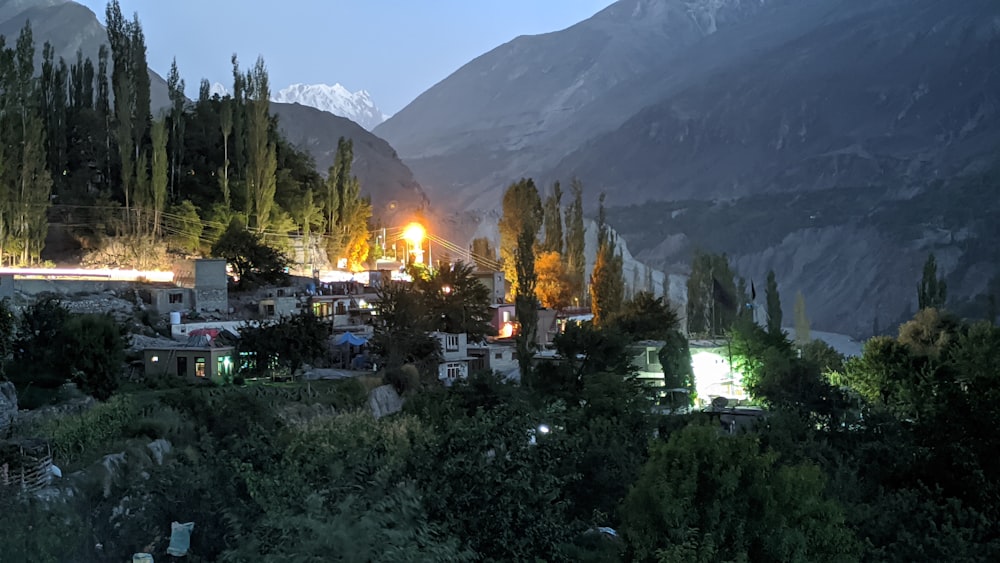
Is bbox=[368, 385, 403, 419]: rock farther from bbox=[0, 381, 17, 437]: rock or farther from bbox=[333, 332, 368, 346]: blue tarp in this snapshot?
bbox=[0, 381, 17, 437]: rock

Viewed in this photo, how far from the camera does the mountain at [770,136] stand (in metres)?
85.3

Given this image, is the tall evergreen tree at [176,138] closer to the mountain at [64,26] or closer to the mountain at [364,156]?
the mountain at [364,156]

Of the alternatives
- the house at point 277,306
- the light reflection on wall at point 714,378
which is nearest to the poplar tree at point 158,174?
the house at point 277,306

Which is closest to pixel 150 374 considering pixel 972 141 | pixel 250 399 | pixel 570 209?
pixel 250 399

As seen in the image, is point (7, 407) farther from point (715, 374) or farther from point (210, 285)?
point (715, 374)

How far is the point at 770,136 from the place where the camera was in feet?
378

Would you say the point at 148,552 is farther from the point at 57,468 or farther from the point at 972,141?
the point at 972,141

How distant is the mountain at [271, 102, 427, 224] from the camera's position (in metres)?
67.6

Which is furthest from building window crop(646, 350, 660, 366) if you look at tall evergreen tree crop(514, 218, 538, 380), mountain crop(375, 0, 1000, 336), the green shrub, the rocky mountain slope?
mountain crop(375, 0, 1000, 336)

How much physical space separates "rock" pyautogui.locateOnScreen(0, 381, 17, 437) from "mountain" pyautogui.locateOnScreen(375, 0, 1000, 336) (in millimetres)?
66680

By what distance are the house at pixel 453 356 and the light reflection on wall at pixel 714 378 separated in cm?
749

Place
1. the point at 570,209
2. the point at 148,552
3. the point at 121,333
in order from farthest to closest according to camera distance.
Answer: the point at 570,209, the point at 121,333, the point at 148,552

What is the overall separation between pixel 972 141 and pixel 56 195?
92603 millimetres

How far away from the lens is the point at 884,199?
310ft
